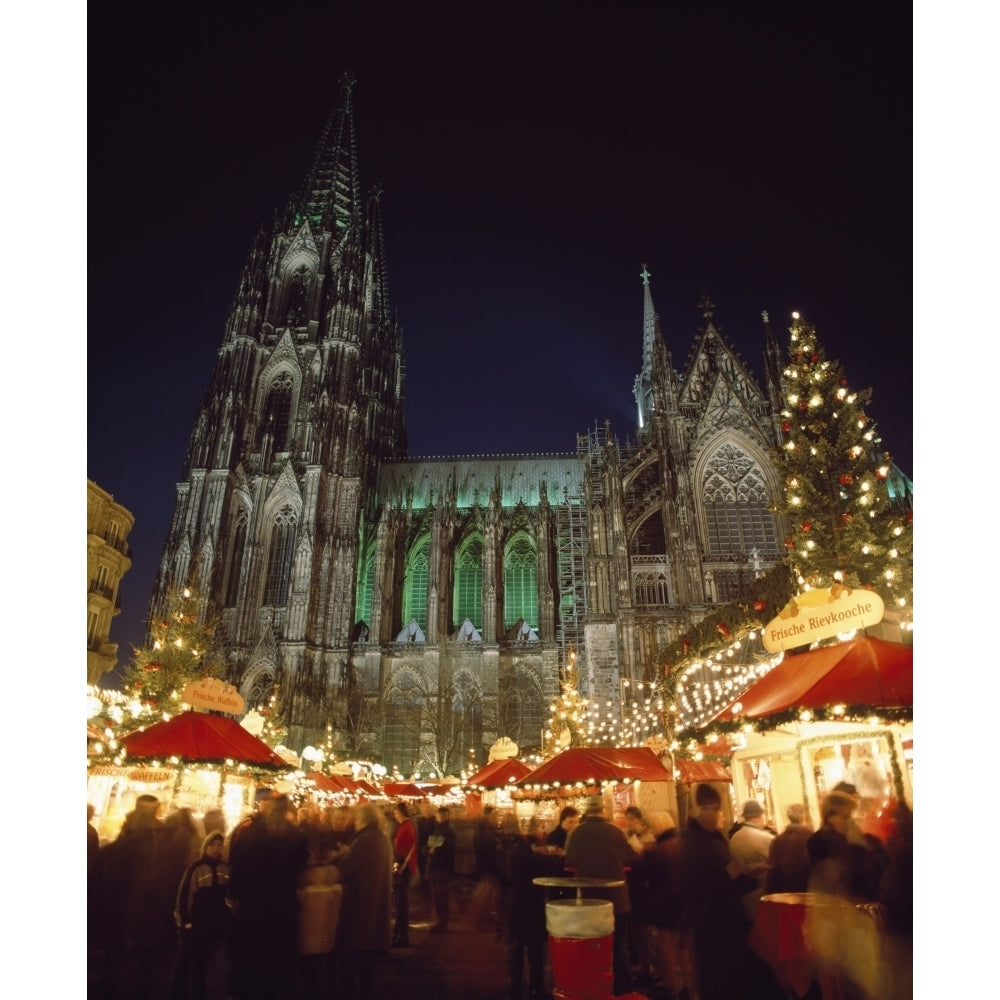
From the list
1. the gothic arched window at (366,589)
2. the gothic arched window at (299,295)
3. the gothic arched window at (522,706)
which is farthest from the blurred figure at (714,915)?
the gothic arched window at (299,295)

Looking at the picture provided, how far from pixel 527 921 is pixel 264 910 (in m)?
2.58

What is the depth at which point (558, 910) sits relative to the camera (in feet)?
16.9

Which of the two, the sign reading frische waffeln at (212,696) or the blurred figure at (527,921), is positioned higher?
the sign reading frische waffeln at (212,696)

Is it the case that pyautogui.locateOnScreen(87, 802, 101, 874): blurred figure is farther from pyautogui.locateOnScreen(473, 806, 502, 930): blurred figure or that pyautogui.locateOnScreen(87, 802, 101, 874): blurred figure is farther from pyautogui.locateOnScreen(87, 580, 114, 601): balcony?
pyautogui.locateOnScreen(87, 580, 114, 601): balcony

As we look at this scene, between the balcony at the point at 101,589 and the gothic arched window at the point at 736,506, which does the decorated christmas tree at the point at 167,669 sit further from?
the gothic arched window at the point at 736,506

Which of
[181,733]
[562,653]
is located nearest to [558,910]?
[181,733]

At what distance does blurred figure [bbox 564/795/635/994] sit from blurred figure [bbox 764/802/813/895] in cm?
164

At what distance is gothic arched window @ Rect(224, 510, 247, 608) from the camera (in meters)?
35.0

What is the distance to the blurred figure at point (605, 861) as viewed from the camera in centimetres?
613

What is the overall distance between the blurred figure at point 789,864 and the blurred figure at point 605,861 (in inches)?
64.6

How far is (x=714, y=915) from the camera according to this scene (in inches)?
169

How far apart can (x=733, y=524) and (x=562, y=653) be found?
36.7 ft

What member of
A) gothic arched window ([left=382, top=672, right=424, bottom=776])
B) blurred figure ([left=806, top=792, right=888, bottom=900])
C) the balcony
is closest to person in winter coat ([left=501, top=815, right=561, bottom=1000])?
blurred figure ([left=806, top=792, right=888, bottom=900])
